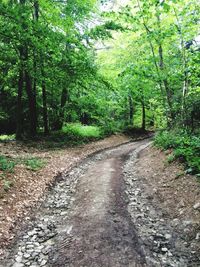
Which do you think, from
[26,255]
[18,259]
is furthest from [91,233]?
[18,259]

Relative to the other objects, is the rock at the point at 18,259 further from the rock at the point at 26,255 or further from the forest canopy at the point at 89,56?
the forest canopy at the point at 89,56

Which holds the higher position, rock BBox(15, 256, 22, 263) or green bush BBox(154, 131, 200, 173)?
green bush BBox(154, 131, 200, 173)

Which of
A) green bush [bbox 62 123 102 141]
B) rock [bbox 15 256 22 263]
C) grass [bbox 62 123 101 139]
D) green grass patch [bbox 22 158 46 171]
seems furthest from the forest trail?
grass [bbox 62 123 101 139]

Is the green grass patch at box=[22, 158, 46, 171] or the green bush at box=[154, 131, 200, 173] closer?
the green bush at box=[154, 131, 200, 173]

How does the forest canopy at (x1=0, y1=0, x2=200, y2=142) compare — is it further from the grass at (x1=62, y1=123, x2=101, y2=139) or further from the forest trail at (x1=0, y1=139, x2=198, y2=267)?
the forest trail at (x1=0, y1=139, x2=198, y2=267)

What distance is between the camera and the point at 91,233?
6.43 metres

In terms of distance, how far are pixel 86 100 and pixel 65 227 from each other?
1716cm

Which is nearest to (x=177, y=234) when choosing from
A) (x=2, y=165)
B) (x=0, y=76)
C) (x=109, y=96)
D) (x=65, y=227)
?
(x=65, y=227)

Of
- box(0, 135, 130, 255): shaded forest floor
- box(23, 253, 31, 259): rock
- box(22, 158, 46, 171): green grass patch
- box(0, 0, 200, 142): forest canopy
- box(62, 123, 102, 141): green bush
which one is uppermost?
box(0, 0, 200, 142): forest canopy

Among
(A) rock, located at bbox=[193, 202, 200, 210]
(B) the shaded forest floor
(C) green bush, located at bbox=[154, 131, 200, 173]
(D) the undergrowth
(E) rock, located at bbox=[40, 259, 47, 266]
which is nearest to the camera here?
(E) rock, located at bbox=[40, 259, 47, 266]

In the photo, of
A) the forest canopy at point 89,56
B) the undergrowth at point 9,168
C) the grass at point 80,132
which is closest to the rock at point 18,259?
the undergrowth at point 9,168

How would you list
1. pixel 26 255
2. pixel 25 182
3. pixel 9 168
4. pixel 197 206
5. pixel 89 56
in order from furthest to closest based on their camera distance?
pixel 89 56
pixel 9 168
pixel 25 182
pixel 197 206
pixel 26 255

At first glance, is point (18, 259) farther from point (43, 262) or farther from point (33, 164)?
point (33, 164)

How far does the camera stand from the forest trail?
5.50m
